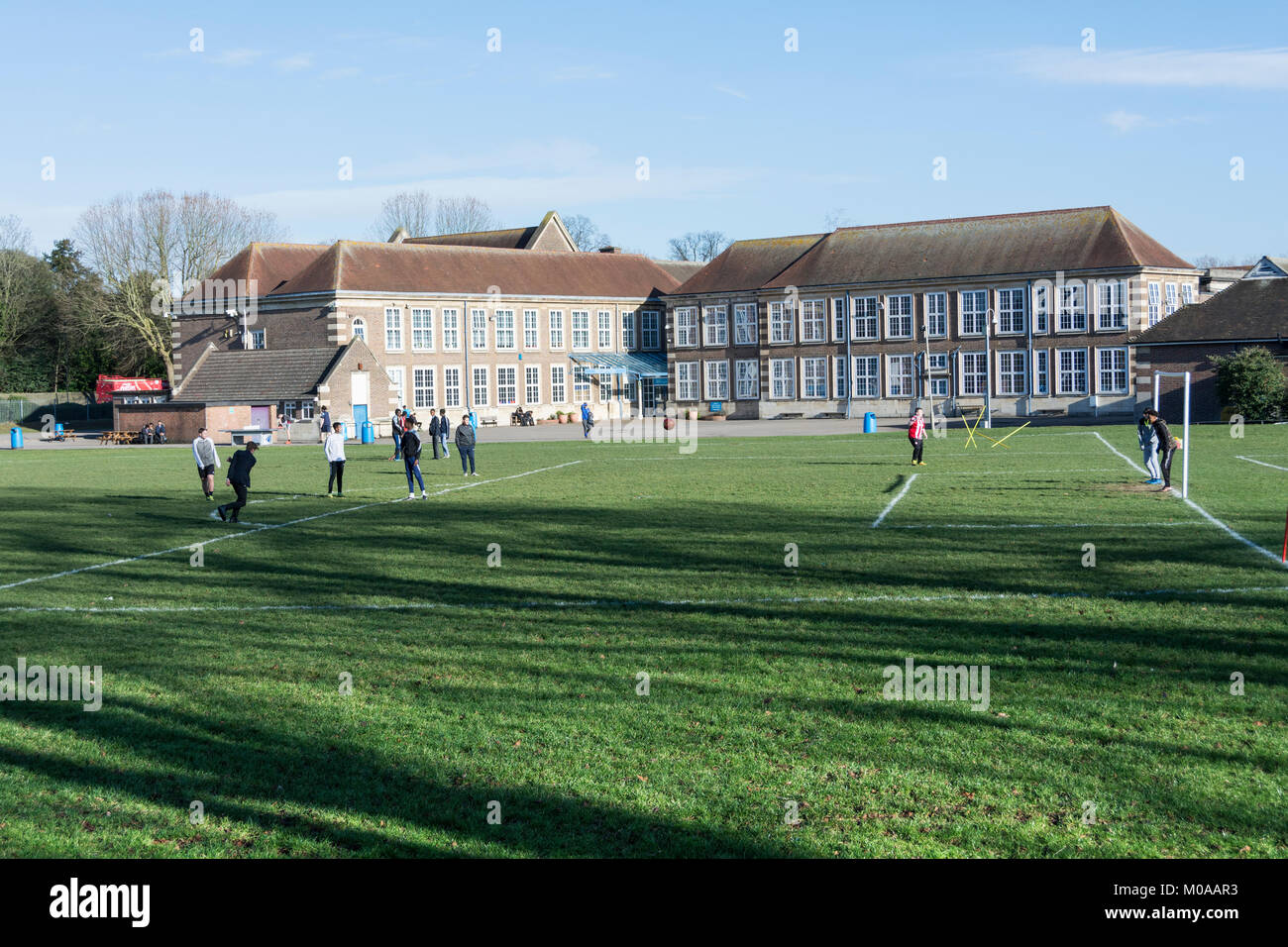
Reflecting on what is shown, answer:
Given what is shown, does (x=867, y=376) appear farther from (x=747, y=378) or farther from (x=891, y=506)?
(x=891, y=506)

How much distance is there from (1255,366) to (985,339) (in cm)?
2242

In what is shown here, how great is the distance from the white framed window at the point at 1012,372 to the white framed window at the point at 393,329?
37.6m

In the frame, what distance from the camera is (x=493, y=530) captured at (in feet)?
71.6

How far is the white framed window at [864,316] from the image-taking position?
8188 centimetres

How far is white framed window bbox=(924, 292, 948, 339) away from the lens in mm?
79562

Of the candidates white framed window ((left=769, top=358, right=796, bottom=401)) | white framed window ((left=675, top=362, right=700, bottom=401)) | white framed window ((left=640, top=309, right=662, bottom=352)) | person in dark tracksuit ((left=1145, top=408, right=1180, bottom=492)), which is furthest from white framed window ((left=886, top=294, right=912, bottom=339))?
person in dark tracksuit ((left=1145, top=408, right=1180, bottom=492))

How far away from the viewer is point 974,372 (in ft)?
260

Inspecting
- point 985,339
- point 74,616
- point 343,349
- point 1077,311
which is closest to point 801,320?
point 985,339

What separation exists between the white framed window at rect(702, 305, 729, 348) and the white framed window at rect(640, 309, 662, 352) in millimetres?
6359

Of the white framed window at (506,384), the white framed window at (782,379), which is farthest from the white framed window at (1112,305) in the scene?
the white framed window at (506,384)

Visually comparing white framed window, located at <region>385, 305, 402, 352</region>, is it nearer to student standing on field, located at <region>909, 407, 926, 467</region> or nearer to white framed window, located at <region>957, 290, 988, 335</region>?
white framed window, located at <region>957, 290, 988, 335</region>

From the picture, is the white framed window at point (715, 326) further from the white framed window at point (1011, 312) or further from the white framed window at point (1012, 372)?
the white framed window at point (1012, 372)

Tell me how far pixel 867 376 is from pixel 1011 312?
1016 centimetres

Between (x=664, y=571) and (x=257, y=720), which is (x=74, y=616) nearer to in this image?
(x=257, y=720)
